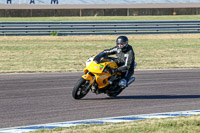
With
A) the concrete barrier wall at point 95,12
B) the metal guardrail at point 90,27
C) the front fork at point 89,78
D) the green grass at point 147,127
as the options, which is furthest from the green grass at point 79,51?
the concrete barrier wall at point 95,12

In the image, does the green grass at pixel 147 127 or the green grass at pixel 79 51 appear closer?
the green grass at pixel 147 127

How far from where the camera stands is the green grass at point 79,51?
17.7 m

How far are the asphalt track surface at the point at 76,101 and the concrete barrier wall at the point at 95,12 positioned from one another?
1314 inches

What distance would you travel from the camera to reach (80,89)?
399 inches

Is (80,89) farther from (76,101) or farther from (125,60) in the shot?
(125,60)

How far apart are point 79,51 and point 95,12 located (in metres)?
27.0

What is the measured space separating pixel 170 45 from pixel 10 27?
984 cm

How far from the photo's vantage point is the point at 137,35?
30766mm

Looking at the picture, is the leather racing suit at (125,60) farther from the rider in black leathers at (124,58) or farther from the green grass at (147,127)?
the green grass at (147,127)

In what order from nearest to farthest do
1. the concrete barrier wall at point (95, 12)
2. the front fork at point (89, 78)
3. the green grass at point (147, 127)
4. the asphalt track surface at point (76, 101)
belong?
the green grass at point (147, 127), the asphalt track surface at point (76, 101), the front fork at point (89, 78), the concrete barrier wall at point (95, 12)

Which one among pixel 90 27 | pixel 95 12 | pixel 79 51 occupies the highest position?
pixel 95 12

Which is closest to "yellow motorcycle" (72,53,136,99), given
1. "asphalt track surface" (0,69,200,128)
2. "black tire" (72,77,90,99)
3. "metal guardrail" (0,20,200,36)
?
"black tire" (72,77,90,99)

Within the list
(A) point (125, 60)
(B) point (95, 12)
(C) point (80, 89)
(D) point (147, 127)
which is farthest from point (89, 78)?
(B) point (95, 12)

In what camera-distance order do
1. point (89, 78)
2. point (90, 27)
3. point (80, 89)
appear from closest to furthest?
1. point (89, 78)
2. point (80, 89)
3. point (90, 27)
